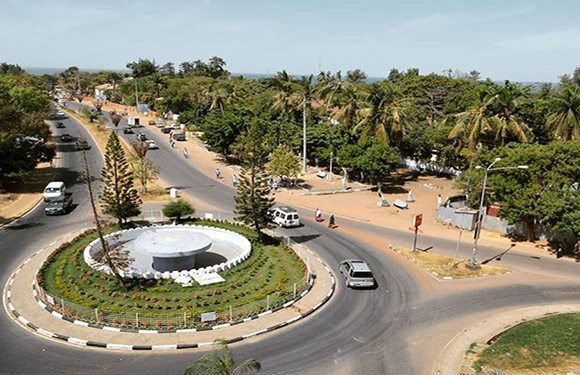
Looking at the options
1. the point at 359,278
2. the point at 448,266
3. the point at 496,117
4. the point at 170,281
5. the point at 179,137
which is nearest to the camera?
the point at 170,281

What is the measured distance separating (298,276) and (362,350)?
8.53 m

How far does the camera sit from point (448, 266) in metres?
32.1

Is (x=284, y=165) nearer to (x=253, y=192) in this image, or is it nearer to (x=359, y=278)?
(x=253, y=192)

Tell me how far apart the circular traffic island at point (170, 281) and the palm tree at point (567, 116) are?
36554mm

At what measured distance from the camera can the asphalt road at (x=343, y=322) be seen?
19453 millimetres

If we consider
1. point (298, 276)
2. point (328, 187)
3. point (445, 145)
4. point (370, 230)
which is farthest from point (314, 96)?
point (298, 276)

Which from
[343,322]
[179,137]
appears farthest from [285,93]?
[343,322]

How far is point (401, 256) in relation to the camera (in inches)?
1334

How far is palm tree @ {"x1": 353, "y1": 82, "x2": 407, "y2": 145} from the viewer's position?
5678 centimetres

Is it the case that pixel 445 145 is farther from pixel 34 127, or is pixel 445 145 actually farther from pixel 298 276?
pixel 34 127

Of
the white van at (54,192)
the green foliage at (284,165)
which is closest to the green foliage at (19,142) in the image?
the white van at (54,192)

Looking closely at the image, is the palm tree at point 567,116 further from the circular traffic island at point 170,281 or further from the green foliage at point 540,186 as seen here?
the circular traffic island at point 170,281

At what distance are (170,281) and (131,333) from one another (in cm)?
545

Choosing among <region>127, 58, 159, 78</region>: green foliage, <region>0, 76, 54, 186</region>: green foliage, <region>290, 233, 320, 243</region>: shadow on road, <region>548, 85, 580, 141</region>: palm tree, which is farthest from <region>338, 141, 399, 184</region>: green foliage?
<region>127, 58, 159, 78</region>: green foliage
